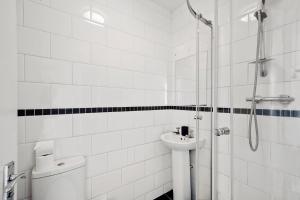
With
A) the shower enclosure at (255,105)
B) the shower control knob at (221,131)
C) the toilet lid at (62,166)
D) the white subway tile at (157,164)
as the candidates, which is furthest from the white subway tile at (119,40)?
the white subway tile at (157,164)

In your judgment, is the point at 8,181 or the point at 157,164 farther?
the point at 157,164

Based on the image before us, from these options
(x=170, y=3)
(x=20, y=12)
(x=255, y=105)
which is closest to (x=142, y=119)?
(x=255, y=105)

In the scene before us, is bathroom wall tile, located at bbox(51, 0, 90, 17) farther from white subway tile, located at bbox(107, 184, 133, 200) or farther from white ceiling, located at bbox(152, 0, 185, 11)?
white subway tile, located at bbox(107, 184, 133, 200)

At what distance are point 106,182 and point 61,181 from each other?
1.62ft

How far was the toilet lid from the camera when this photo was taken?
988mm

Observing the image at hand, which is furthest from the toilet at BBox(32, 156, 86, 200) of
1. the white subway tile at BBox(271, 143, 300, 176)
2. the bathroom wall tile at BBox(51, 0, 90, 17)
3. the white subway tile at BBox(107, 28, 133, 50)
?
the white subway tile at BBox(271, 143, 300, 176)

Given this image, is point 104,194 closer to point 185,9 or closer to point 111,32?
point 111,32

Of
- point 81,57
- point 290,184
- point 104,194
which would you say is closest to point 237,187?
point 290,184

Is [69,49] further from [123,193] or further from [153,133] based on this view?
A: [123,193]

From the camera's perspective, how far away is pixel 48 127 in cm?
114

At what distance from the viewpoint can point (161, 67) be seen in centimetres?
198

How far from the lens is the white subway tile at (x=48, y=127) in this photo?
3.52 ft

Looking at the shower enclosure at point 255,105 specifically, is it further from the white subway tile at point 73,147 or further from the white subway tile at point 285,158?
the white subway tile at point 73,147

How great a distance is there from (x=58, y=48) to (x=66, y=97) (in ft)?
1.32
